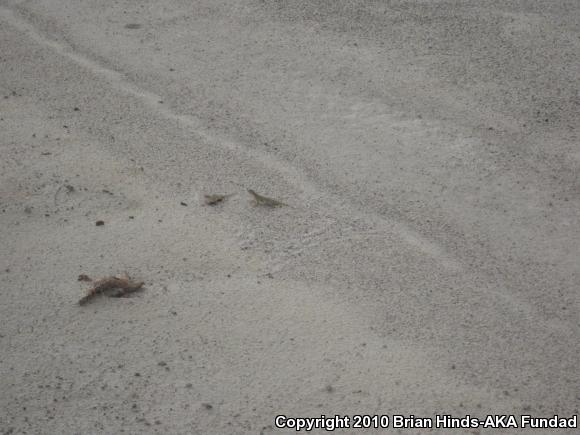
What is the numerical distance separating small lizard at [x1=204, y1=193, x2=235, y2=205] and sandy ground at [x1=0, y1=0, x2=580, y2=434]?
0.05m

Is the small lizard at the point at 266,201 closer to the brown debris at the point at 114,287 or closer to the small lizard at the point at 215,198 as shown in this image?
the small lizard at the point at 215,198

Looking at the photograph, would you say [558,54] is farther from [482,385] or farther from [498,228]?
[482,385]

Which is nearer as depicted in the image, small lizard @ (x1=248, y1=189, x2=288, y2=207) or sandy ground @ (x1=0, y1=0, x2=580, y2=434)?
sandy ground @ (x1=0, y1=0, x2=580, y2=434)

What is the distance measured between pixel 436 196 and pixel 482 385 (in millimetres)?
1670

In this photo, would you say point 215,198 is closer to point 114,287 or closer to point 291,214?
point 291,214

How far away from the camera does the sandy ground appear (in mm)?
3822

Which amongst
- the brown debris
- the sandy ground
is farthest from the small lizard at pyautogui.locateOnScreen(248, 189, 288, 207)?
the brown debris

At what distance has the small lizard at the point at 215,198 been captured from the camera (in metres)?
5.12

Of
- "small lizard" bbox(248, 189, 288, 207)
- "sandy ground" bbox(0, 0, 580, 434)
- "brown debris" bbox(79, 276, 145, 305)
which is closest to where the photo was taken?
"sandy ground" bbox(0, 0, 580, 434)

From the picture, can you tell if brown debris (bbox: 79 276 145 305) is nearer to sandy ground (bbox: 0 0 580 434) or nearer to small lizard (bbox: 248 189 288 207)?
sandy ground (bbox: 0 0 580 434)

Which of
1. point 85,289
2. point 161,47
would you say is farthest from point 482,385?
point 161,47

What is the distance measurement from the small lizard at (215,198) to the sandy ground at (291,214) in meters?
0.05

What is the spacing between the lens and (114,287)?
441 centimetres

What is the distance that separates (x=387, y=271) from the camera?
4.54m
